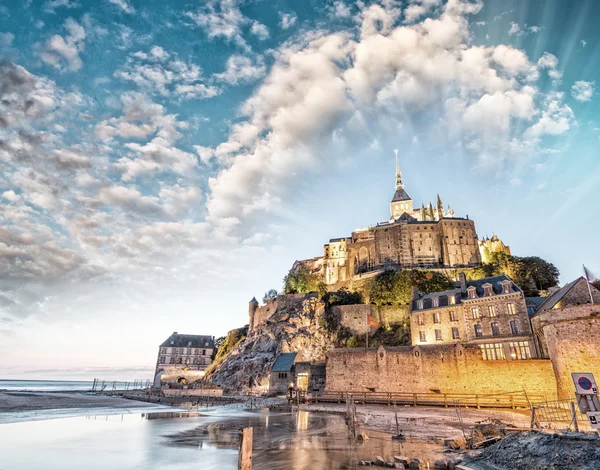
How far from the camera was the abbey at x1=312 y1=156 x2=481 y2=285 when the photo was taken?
71.4 metres

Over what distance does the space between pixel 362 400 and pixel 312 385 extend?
343 inches

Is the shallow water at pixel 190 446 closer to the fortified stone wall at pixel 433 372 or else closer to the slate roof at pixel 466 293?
the fortified stone wall at pixel 433 372

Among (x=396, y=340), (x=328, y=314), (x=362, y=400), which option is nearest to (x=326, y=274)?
(x=328, y=314)

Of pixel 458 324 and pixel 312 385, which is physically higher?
pixel 458 324

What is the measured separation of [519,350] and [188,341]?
6515 centimetres

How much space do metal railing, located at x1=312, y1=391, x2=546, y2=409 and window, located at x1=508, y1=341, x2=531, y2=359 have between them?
24.3 feet

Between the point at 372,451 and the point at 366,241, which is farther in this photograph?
the point at 366,241

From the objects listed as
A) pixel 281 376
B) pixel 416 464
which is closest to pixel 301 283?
pixel 281 376

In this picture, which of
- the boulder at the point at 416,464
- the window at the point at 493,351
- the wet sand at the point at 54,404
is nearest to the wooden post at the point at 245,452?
the boulder at the point at 416,464

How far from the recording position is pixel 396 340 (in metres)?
46.6

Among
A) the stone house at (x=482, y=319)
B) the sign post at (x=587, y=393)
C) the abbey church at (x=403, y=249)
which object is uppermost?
the abbey church at (x=403, y=249)

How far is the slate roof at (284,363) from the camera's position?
42.2 m

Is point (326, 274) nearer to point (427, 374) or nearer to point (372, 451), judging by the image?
point (427, 374)

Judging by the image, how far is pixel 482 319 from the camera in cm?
3506
